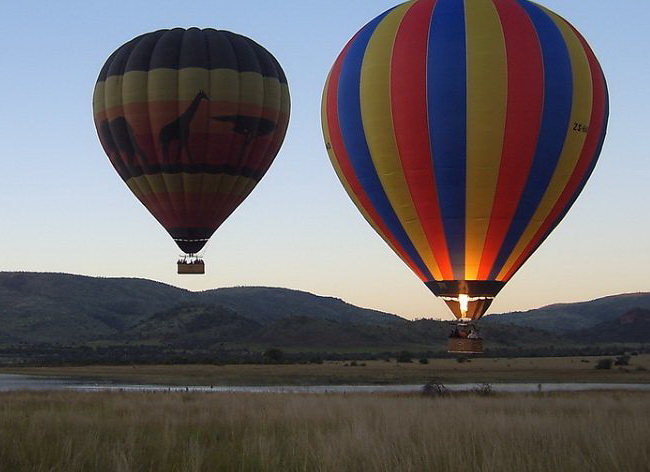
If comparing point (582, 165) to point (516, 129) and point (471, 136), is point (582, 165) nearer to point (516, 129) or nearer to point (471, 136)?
point (516, 129)

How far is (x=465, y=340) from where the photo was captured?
2880 centimetres

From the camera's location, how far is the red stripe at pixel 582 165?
99.1 feet

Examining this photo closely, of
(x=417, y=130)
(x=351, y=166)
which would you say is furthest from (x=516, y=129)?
(x=351, y=166)

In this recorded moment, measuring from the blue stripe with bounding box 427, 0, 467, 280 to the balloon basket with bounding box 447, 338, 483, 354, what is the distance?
6.71 ft

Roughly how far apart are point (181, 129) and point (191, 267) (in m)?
6.43

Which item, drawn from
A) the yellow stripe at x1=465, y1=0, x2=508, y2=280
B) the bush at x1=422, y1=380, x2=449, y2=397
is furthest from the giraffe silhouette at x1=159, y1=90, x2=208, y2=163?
the bush at x1=422, y1=380, x2=449, y2=397

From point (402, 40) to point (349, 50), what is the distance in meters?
2.80

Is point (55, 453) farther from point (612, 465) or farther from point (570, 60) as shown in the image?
point (570, 60)

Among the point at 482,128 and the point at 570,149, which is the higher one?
the point at 482,128

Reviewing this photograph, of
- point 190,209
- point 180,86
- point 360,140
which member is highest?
point 180,86

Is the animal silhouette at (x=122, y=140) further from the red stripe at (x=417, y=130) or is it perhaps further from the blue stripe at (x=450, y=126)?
the blue stripe at (x=450, y=126)

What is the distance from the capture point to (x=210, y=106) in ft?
131

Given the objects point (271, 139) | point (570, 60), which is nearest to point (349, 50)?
point (570, 60)

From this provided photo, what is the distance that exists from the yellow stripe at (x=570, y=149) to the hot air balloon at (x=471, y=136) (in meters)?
0.04
